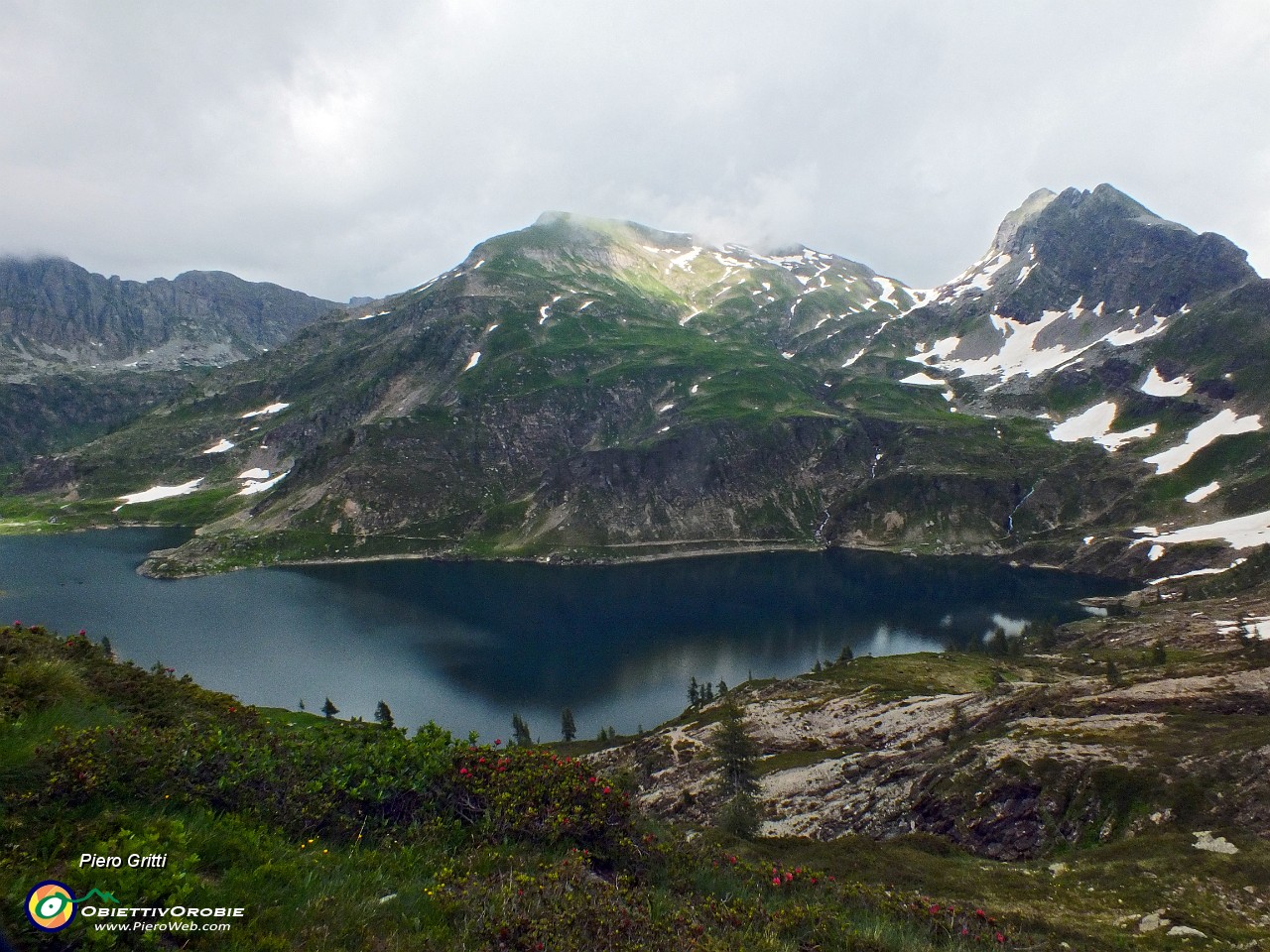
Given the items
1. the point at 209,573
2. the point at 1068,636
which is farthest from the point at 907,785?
the point at 209,573

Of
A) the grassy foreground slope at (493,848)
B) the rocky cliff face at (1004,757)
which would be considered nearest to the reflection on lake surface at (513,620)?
the rocky cliff face at (1004,757)

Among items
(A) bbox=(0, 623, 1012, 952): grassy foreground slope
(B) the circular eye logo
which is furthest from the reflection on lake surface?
(B) the circular eye logo

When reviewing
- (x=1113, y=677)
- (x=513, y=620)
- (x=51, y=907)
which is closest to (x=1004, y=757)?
(x=1113, y=677)

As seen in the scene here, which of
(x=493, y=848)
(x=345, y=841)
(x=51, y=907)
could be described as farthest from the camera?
(x=493, y=848)

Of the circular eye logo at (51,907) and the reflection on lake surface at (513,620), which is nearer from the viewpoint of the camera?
the circular eye logo at (51,907)

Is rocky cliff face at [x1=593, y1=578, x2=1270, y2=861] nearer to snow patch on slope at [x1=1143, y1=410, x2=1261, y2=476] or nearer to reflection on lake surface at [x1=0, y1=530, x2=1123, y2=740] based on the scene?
reflection on lake surface at [x1=0, y1=530, x2=1123, y2=740]

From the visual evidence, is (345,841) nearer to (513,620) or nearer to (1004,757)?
(1004,757)

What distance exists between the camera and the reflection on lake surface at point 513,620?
97.2 metres

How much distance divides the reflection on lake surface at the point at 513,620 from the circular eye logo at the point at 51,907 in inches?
3252

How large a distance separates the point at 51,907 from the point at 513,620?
439 feet

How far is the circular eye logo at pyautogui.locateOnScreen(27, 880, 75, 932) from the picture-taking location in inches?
201

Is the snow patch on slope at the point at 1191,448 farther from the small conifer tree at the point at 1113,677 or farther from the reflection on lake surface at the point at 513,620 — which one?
the small conifer tree at the point at 1113,677

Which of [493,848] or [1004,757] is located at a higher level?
[493,848]

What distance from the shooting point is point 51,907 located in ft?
17.1
